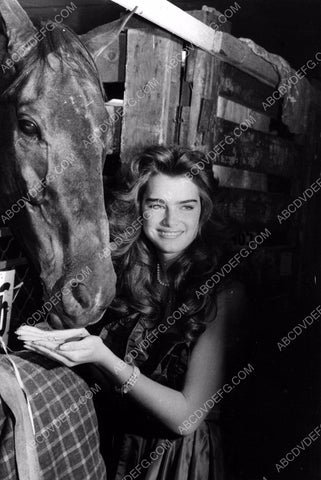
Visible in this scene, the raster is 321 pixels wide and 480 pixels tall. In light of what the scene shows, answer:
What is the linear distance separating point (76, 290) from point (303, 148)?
2308mm

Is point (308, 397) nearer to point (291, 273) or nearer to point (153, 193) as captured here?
point (291, 273)

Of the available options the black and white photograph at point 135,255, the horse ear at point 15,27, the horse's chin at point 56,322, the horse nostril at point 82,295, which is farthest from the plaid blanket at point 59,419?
the horse ear at point 15,27

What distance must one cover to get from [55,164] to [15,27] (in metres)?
0.47

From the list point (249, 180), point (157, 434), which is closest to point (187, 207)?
point (157, 434)

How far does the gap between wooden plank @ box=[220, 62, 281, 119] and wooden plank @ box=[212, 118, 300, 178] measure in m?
0.14

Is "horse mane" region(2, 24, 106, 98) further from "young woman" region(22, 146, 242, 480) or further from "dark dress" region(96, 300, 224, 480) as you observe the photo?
"dark dress" region(96, 300, 224, 480)

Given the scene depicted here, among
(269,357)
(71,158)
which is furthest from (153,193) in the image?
(269,357)

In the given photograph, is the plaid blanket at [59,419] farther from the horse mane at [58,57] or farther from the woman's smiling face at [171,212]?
the horse mane at [58,57]

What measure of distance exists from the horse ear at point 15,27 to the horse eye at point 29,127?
25 centimetres

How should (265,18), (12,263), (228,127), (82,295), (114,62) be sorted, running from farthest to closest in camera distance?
(265,18), (228,127), (114,62), (12,263), (82,295)

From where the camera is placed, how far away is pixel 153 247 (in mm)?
1990

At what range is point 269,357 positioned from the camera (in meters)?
2.87

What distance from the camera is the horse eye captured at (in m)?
1.52

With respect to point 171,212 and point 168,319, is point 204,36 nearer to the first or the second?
point 171,212
